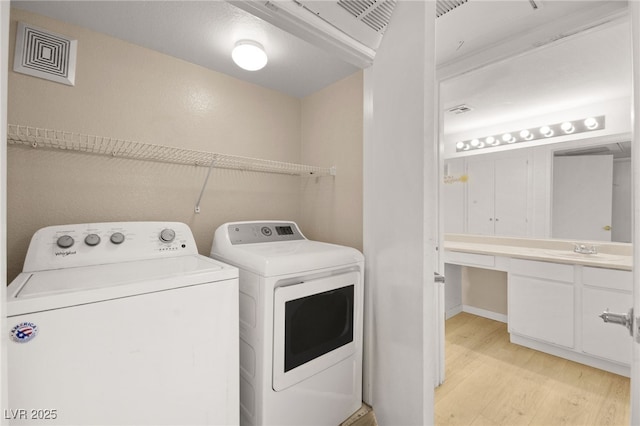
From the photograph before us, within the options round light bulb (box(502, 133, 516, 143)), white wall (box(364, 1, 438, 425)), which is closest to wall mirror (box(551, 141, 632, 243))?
round light bulb (box(502, 133, 516, 143))

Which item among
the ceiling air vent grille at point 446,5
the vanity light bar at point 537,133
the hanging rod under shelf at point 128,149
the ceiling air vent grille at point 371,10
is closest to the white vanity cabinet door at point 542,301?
the vanity light bar at point 537,133

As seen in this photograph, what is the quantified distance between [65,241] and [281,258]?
98cm

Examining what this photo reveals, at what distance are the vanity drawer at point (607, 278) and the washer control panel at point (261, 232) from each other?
7.51 feet

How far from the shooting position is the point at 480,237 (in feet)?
10.6

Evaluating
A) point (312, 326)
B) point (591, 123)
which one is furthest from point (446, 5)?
point (591, 123)

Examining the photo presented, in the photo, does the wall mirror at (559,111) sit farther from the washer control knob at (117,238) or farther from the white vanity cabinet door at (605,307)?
the washer control knob at (117,238)

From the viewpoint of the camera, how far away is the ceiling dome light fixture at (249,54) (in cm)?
154

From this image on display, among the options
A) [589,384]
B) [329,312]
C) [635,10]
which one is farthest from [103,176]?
[589,384]

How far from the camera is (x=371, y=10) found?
1.29m

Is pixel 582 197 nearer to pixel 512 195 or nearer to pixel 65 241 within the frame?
pixel 512 195

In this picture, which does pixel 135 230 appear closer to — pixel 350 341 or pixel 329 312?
pixel 329 312

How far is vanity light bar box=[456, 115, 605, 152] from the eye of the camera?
A: 248 cm

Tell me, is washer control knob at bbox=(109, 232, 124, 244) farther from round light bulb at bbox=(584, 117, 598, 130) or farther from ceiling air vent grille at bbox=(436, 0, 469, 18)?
round light bulb at bbox=(584, 117, 598, 130)

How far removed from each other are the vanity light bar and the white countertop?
1.06 meters
